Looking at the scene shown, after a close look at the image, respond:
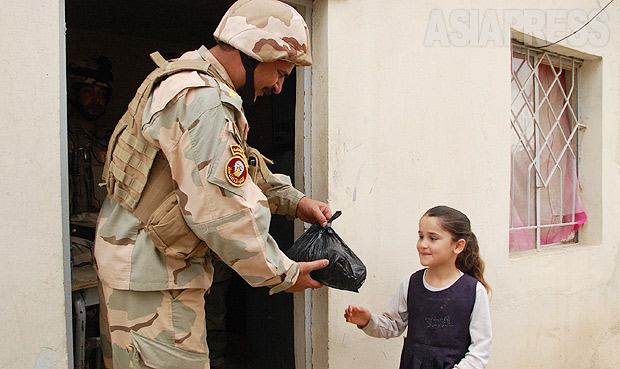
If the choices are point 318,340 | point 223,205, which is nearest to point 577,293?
point 318,340

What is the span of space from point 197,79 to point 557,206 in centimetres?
335

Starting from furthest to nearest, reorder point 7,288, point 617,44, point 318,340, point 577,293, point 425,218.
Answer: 1. point 617,44
2. point 577,293
3. point 318,340
4. point 425,218
5. point 7,288

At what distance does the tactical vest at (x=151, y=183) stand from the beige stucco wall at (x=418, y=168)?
0.91 metres

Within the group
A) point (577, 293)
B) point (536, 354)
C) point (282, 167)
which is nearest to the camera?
point (282, 167)

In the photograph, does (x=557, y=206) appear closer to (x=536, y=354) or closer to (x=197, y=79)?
(x=536, y=354)

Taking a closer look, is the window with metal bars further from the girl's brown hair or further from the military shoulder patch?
the military shoulder patch

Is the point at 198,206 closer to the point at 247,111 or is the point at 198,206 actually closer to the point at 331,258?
the point at 331,258

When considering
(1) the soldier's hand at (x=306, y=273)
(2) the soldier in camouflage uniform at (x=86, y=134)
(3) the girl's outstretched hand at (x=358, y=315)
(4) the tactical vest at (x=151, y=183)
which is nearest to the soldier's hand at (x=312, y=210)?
(1) the soldier's hand at (x=306, y=273)

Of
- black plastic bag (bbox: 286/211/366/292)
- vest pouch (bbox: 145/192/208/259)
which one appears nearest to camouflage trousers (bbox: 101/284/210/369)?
vest pouch (bbox: 145/192/208/259)

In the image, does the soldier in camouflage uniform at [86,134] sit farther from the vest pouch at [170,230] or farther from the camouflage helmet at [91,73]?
the vest pouch at [170,230]

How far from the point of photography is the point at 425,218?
7.20 ft

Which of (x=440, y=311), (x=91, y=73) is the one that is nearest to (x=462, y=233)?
(x=440, y=311)

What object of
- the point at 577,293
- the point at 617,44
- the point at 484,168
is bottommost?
the point at 577,293

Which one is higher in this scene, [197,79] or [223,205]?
[197,79]
